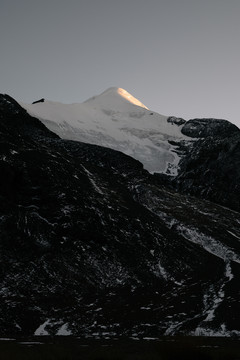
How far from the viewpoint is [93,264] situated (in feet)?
175

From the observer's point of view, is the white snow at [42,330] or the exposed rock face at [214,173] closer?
the white snow at [42,330]

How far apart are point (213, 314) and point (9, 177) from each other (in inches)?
1633

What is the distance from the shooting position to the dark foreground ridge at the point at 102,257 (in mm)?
37844

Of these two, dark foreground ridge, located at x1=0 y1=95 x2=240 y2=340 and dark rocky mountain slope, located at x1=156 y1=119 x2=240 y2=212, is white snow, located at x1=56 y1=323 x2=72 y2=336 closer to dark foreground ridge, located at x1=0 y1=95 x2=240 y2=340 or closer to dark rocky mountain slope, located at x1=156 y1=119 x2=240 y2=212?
dark foreground ridge, located at x1=0 y1=95 x2=240 y2=340

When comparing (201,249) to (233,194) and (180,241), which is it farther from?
(233,194)

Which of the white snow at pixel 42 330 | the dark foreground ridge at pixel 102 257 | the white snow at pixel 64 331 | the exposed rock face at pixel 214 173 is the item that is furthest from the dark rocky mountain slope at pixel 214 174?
the white snow at pixel 64 331

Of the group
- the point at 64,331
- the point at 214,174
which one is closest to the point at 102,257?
the point at 64,331

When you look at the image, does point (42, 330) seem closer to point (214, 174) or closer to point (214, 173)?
point (214, 174)

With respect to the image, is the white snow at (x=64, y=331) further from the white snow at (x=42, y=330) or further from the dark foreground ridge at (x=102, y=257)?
the white snow at (x=42, y=330)

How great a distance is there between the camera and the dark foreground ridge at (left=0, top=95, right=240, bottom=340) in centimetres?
3784

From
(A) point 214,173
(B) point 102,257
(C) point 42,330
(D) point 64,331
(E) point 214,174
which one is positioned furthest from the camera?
(A) point 214,173

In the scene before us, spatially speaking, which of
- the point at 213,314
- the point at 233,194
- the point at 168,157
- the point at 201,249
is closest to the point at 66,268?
the point at 213,314

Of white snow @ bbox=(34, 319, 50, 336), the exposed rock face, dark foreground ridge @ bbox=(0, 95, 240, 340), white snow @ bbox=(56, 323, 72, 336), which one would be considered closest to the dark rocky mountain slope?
the exposed rock face

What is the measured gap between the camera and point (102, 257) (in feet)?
183
